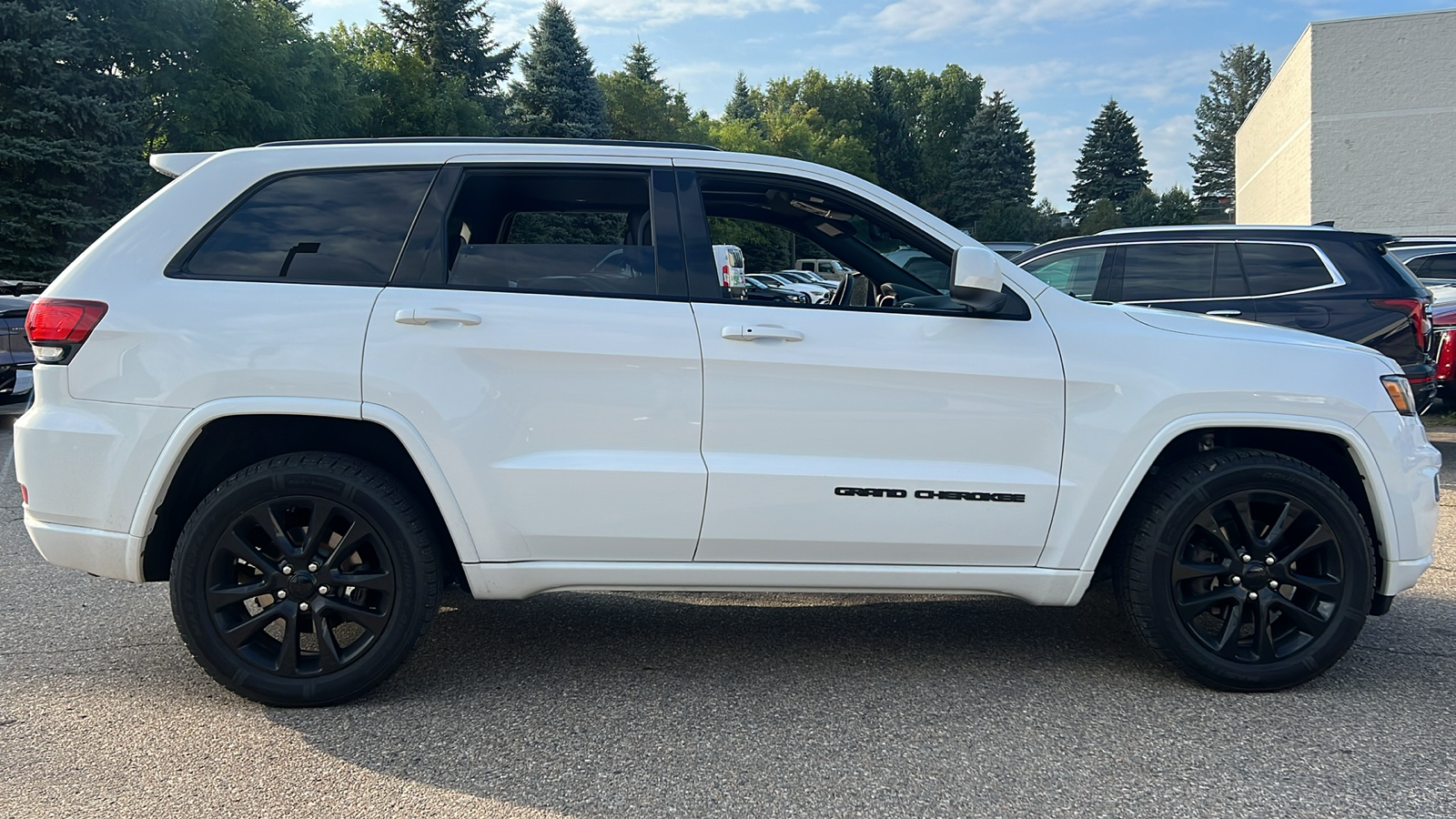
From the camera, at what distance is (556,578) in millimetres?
3430

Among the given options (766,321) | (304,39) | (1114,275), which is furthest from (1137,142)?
(766,321)

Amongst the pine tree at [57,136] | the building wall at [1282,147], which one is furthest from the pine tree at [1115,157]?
the pine tree at [57,136]

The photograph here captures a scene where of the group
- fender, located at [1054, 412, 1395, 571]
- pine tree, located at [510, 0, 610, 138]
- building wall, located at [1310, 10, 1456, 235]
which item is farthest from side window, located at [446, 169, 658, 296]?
pine tree, located at [510, 0, 610, 138]

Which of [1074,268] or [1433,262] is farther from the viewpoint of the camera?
[1433,262]

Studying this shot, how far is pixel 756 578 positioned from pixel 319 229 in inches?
73.2

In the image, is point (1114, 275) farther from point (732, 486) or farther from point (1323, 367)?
point (732, 486)

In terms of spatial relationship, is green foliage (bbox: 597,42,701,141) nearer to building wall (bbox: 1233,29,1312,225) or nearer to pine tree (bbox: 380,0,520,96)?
pine tree (bbox: 380,0,520,96)

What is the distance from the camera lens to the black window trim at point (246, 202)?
11.1 feet

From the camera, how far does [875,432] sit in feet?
11.1

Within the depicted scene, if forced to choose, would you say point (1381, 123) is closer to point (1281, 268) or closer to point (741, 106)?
point (1281, 268)

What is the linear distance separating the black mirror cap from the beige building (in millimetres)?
31783

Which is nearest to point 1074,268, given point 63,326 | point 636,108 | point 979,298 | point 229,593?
point 979,298

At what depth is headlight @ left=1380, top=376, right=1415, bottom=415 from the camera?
3611 millimetres

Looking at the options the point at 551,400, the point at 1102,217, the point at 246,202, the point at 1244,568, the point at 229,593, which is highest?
the point at 1102,217
